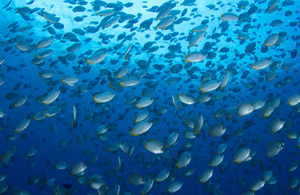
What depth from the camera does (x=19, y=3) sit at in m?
16.2

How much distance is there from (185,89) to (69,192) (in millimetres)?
23106

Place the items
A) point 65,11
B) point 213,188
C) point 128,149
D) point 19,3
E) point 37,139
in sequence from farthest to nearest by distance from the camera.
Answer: point 37,139 < point 65,11 < point 19,3 < point 213,188 < point 128,149

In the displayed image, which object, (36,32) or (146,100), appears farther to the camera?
(36,32)

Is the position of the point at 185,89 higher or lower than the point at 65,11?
lower

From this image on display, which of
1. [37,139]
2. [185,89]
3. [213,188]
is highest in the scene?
[213,188]

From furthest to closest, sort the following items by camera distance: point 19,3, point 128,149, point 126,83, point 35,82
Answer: point 35,82, point 19,3, point 128,149, point 126,83

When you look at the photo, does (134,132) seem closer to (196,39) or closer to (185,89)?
(196,39)

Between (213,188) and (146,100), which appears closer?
(146,100)

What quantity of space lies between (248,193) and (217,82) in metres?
4.27

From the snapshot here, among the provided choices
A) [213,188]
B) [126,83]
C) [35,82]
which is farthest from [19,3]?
[213,188]

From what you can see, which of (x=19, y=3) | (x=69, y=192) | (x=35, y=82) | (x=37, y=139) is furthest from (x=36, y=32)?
(x=69, y=192)

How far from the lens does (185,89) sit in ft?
90.3

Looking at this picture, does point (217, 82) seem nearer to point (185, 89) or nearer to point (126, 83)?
point (126, 83)

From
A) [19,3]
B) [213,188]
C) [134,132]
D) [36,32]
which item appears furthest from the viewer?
[36,32]
